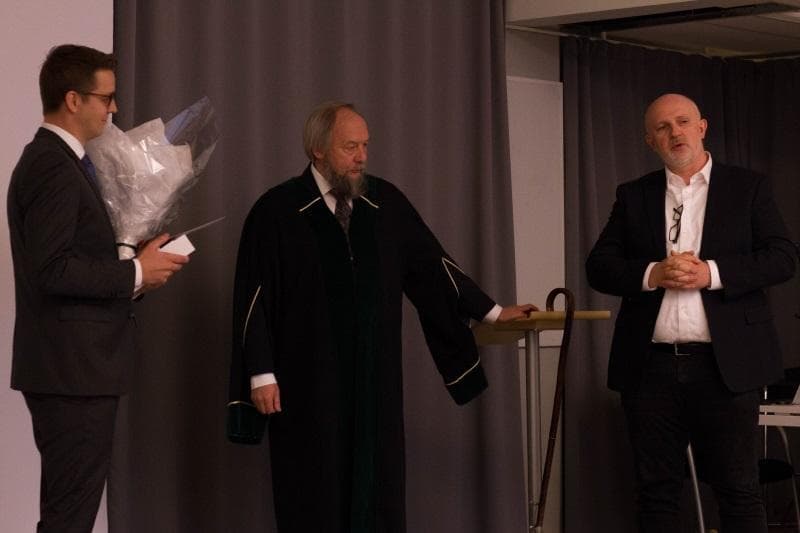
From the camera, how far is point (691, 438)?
158 inches

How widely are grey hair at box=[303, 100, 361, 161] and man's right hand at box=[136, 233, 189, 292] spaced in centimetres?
86

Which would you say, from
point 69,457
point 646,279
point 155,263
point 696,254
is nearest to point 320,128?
point 155,263

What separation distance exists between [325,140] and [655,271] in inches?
42.7

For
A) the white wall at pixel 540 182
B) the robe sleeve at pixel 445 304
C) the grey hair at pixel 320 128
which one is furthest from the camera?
the white wall at pixel 540 182

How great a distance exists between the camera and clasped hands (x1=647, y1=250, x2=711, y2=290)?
3820mm

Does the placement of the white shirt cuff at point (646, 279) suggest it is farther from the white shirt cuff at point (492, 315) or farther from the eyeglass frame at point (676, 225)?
the white shirt cuff at point (492, 315)

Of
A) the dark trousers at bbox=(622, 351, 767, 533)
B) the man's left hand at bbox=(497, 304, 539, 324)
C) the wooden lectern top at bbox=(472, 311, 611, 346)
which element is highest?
the man's left hand at bbox=(497, 304, 539, 324)

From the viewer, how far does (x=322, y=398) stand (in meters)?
4.02

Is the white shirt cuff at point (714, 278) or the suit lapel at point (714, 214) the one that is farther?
the suit lapel at point (714, 214)

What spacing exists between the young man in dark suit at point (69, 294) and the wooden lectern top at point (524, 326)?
1.32 metres

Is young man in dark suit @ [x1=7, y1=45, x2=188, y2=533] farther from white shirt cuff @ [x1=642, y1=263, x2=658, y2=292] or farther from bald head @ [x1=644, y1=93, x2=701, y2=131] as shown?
bald head @ [x1=644, y1=93, x2=701, y2=131]

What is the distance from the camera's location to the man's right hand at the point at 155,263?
3.34m

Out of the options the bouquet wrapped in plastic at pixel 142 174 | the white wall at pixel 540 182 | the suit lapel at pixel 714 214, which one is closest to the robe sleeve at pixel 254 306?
the bouquet wrapped in plastic at pixel 142 174

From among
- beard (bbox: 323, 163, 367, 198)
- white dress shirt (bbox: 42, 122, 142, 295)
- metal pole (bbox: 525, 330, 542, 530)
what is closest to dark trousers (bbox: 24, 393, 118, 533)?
white dress shirt (bbox: 42, 122, 142, 295)
